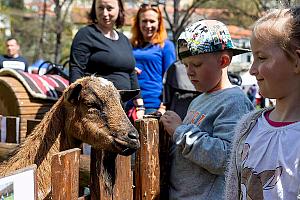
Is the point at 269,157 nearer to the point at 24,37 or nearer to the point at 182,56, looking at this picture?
the point at 182,56

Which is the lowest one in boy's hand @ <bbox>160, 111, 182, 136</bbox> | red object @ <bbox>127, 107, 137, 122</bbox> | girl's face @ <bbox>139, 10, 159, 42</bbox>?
red object @ <bbox>127, 107, 137, 122</bbox>

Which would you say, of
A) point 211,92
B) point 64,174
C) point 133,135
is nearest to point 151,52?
point 211,92

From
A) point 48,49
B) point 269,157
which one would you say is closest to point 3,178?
point 269,157

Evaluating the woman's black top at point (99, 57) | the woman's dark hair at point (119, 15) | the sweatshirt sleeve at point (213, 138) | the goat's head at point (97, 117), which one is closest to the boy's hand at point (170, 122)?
the sweatshirt sleeve at point (213, 138)

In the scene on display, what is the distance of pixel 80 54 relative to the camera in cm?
457

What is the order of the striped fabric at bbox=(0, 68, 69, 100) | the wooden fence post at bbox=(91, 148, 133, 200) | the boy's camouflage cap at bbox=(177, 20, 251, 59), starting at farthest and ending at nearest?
the striped fabric at bbox=(0, 68, 69, 100), the boy's camouflage cap at bbox=(177, 20, 251, 59), the wooden fence post at bbox=(91, 148, 133, 200)

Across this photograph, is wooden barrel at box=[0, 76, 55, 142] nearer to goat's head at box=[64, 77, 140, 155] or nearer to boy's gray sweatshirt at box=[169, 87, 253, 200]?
goat's head at box=[64, 77, 140, 155]

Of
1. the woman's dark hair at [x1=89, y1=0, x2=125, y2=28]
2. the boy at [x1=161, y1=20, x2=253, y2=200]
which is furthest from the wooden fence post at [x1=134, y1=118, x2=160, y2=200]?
the woman's dark hair at [x1=89, y1=0, x2=125, y2=28]

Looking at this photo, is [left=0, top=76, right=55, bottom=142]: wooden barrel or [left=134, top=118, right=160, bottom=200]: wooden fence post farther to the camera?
[left=0, top=76, right=55, bottom=142]: wooden barrel

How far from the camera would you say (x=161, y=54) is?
18.2 ft

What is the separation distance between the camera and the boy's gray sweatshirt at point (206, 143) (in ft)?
9.80

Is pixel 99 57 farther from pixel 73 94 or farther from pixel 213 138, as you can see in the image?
pixel 213 138

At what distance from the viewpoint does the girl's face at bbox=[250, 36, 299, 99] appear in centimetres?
223

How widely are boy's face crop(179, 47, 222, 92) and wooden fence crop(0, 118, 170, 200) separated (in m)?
0.37
